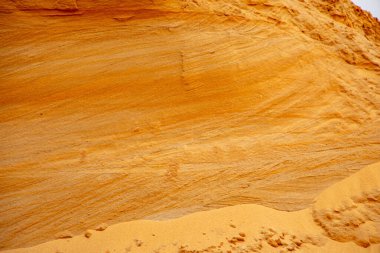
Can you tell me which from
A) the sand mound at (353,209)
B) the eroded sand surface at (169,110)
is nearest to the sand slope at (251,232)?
the sand mound at (353,209)

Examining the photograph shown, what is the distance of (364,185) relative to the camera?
3.90m

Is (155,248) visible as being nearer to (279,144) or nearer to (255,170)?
(255,170)

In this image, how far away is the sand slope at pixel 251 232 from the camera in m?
3.38

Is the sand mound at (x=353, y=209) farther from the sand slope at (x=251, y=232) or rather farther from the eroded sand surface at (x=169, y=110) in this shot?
the eroded sand surface at (x=169, y=110)

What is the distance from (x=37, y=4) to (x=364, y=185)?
537cm

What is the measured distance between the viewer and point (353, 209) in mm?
3686

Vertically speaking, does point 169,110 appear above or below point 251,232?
above

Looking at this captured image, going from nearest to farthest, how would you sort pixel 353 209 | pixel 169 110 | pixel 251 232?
pixel 251 232 → pixel 353 209 → pixel 169 110

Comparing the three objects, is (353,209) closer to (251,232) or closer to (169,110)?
(251,232)

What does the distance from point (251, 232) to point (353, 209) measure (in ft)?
4.47

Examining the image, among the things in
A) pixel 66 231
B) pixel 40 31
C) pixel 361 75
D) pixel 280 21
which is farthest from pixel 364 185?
pixel 40 31

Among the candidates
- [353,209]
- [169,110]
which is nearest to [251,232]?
[353,209]

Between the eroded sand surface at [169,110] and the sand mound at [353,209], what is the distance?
0.14m

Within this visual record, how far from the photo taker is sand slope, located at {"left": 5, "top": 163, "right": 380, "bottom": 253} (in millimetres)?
3377
